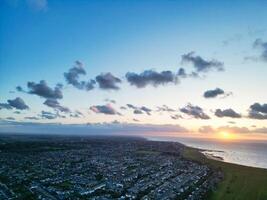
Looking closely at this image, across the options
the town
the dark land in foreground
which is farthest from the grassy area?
the town

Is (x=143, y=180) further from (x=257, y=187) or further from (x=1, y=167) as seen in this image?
(x=1, y=167)

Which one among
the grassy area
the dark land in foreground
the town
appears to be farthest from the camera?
the grassy area

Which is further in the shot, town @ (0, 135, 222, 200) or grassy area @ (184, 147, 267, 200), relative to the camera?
grassy area @ (184, 147, 267, 200)

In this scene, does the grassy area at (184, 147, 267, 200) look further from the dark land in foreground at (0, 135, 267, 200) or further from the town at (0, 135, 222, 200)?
the town at (0, 135, 222, 200)

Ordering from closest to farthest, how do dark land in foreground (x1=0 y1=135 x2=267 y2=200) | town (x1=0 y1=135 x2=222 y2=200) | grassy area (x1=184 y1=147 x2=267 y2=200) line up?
town (x1=0 y1=135 x2=222 y2=200), dark land in foreground (x1=0 y1=135 x2=267 y2=200), grassy area (x1=184 y1=147 x2=267 y2=200)

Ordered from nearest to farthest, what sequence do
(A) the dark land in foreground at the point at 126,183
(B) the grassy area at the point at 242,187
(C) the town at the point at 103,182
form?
(C) the town at the point at 103,182, (A) the dark land in foreground at the point at 126,183, (B) the grassy area at the point at 242,187

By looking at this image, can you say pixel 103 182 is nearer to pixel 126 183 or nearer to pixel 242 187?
pixel 126 183

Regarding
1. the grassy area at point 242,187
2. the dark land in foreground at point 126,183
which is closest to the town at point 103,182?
the dark land in foreground at point 126,183

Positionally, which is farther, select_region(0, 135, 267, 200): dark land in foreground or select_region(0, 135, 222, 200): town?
select_region(0, 135, 267, 200): dark land in foreground

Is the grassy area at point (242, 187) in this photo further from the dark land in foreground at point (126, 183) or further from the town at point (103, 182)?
the town at point (103, 182)

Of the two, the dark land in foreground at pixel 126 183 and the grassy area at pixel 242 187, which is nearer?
the dark land in foreground at pixel 126 183

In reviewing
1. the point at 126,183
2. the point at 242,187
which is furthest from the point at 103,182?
the point at 242,187
